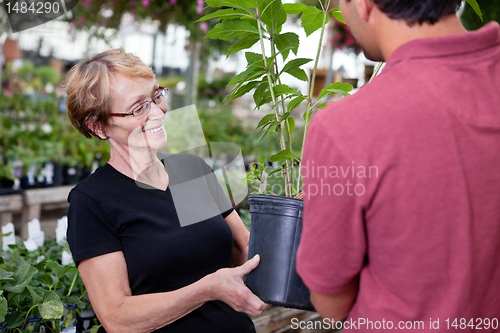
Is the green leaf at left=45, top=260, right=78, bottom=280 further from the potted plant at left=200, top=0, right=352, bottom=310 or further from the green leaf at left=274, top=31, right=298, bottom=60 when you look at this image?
the green leaf at left=274, top=31, right=298, bottom=60

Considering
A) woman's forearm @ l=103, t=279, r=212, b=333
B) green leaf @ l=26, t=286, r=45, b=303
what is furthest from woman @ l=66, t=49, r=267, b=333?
green leaf @ l=26, t=286, r=45, b=303

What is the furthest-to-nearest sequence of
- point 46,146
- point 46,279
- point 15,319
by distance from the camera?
point 46,146, point 46,279, point 15,319

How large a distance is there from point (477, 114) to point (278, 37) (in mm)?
523

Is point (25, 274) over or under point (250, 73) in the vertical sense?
under

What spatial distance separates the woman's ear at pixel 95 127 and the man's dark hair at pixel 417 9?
32.5 inches

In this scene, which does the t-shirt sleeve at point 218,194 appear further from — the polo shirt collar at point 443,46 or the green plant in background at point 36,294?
the polo shirt collar at point 443,46

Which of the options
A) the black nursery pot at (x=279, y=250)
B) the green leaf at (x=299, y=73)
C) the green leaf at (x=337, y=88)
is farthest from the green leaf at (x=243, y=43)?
the black nursery pot at (x=279, y=250)

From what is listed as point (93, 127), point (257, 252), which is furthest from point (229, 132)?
point (257, 252)

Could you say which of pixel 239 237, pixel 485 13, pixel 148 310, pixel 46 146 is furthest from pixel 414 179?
pixel 485 13

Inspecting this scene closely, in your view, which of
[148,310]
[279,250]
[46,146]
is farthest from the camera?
[46,146]

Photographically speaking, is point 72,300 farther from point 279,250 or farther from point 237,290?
point 279,250

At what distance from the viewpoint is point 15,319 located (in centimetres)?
123

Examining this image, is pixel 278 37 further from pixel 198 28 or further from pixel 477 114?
pixel 198 28

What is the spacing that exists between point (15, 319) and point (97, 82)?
2.23 feet
